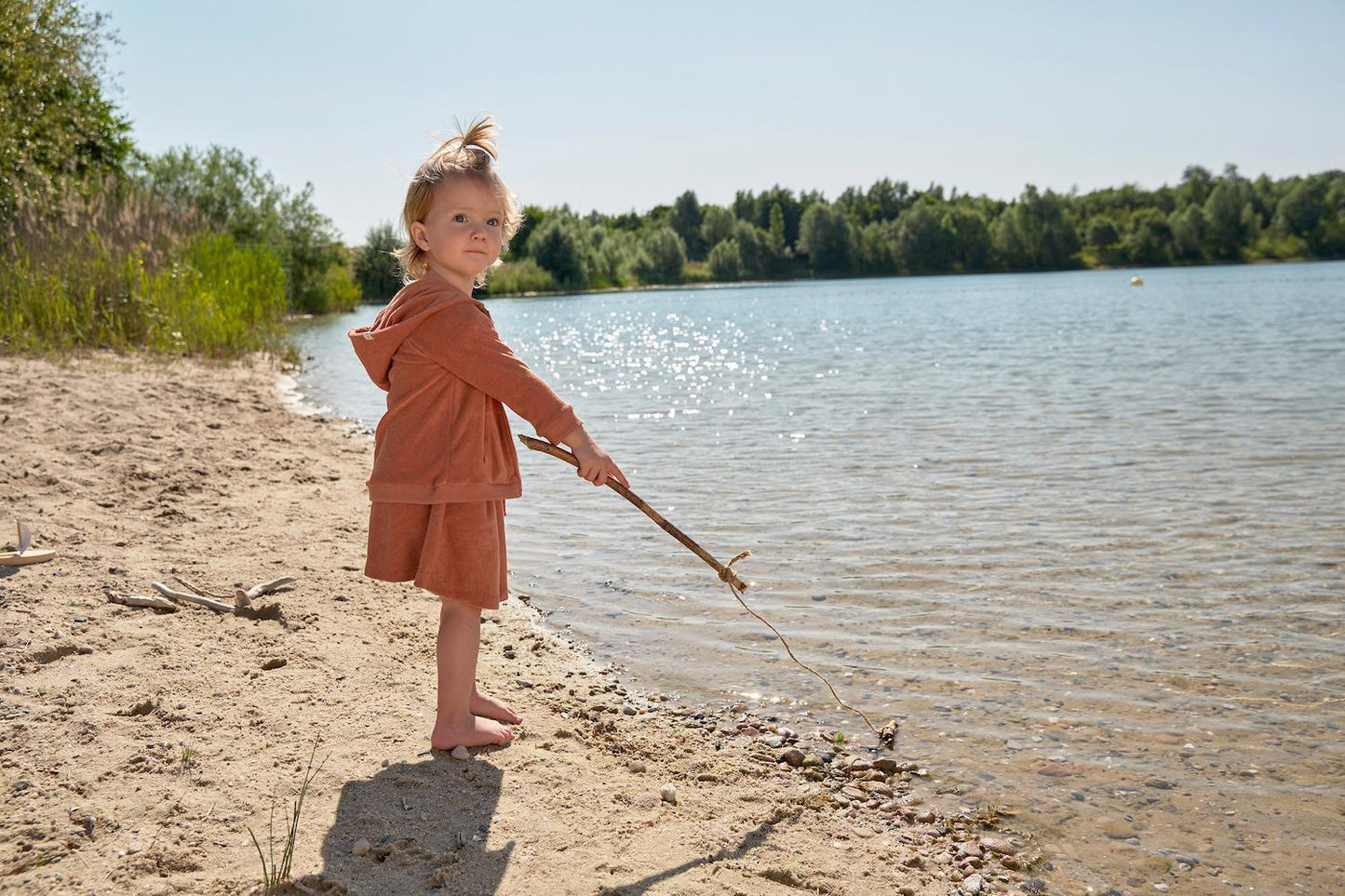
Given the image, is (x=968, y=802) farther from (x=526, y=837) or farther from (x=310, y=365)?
(x=310, y=365)

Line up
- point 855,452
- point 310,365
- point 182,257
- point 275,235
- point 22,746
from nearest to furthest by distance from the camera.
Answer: point 22,746, point 855,452, point 182,257, point 310,365, point 275,235

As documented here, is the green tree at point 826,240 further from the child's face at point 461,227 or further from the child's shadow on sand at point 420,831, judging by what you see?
the child's shadow on sand at point 420,831

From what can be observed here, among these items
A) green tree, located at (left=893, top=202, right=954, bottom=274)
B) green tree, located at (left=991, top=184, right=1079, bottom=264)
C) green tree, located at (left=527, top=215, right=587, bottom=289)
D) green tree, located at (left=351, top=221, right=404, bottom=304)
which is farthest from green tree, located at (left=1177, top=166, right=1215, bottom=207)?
green tree, located at (left=351, top=221, right=404, bottom=304)

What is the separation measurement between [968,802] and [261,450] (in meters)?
6.25

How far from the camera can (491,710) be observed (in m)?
3.44

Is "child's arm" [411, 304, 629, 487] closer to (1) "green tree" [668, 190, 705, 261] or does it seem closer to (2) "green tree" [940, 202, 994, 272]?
(2) "green tree" [940, 202, 994, 272]

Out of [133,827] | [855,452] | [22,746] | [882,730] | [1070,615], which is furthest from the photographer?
[855,452]

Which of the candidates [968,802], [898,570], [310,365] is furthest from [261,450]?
[310,365]

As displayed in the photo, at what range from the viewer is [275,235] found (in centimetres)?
3616

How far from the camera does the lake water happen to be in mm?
3322

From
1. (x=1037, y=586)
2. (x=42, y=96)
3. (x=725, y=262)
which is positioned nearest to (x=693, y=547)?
(x=1037, y=586)

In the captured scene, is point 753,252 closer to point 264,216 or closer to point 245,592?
point 264,216

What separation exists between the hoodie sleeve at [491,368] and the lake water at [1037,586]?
170cm

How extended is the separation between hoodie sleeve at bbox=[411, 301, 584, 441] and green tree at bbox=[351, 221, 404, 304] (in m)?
45.9
